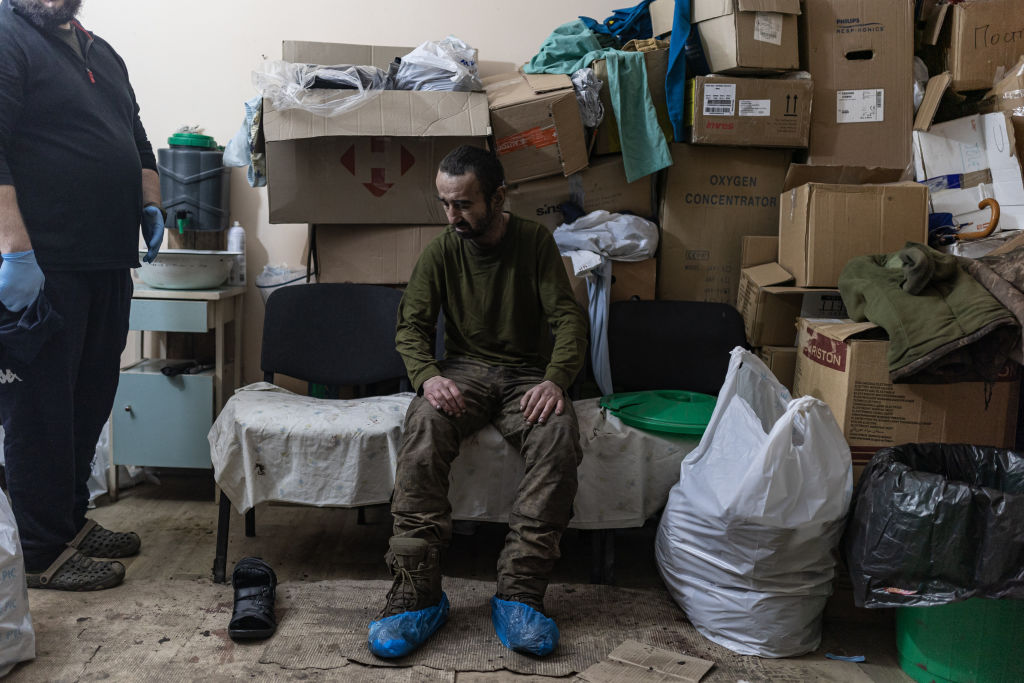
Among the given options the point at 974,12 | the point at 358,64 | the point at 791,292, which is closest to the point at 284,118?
the point at 358,64

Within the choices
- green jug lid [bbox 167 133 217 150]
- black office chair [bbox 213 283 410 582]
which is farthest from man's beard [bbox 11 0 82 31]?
black office chair [bbox 213 283 410 582]

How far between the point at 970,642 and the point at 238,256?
8.01ft

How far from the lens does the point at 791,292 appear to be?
2.44 metres

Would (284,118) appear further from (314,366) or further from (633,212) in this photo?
(633,212)

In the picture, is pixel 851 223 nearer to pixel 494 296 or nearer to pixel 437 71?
pixel 494 296

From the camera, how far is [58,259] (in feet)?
6.55

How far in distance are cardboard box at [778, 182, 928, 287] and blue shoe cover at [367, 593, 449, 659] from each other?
1453mm

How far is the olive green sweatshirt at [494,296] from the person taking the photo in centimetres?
217

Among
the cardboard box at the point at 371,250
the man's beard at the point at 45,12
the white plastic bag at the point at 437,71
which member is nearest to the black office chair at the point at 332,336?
the cardboard box at the point at 371,250

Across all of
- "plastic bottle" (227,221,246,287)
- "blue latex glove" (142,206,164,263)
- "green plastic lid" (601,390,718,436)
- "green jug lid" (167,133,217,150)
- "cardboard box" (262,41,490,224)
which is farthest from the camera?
"plastic bottle" (227,221,246,287)

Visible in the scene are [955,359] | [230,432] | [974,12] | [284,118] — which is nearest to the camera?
[955,359]

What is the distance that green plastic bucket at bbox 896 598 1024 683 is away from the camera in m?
1.66

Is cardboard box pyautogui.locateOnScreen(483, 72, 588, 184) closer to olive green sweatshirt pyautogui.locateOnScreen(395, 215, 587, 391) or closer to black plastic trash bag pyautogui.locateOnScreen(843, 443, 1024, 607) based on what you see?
olive green sweatshirt pyautogui.locateOnScreen(395, 215, 587, 391)

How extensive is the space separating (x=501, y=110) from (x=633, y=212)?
569 mm
